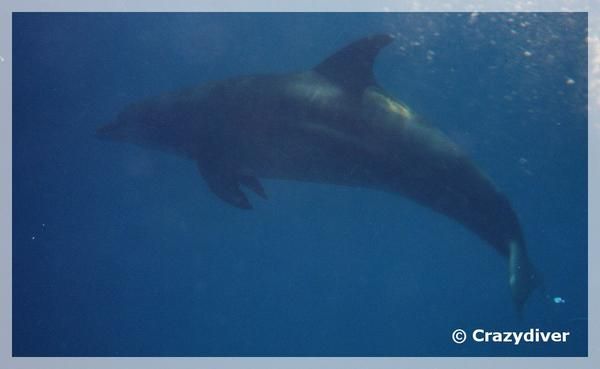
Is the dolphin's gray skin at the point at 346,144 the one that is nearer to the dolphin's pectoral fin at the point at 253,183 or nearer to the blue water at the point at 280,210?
the dolphin's pectoral fin at the point at 253,183

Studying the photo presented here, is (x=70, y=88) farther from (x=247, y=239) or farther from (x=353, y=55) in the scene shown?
(x=353, y=55)

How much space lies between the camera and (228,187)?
10.9 m

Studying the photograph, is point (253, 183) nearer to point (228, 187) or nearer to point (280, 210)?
point (228, 187)

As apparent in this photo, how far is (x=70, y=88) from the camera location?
872 inches

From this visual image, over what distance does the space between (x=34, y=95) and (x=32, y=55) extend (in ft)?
4.91

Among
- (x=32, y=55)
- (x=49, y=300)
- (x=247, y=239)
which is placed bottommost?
(x=49, y=300)

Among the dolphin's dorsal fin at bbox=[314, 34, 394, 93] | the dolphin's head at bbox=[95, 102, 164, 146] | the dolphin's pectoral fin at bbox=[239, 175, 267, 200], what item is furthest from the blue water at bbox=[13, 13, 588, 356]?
the dolphin's pectoral fin at bbox=[239, 175, 267, 200]

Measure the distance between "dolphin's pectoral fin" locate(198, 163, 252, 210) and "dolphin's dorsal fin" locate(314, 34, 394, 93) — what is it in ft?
8.66

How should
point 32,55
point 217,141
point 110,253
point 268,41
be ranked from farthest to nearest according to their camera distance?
point 110,253, point 32,55, point 268,41, point 217,141

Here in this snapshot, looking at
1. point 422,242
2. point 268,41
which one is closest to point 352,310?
point 422,242

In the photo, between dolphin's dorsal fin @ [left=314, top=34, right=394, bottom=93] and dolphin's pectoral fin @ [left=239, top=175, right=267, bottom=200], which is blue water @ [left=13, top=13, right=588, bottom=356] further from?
dolphin's pectoral fin @ [left=239, top=175, right=267, bottom=200]

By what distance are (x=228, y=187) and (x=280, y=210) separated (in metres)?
16.0

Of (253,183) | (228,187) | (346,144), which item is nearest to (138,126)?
(228,187)

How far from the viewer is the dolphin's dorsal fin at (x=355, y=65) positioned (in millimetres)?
9320
